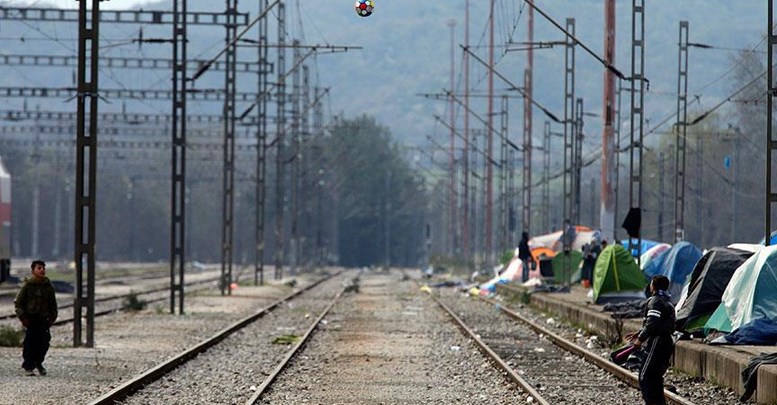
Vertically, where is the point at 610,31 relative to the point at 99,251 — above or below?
above

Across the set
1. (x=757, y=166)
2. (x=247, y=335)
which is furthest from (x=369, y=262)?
(x=247, y=335)

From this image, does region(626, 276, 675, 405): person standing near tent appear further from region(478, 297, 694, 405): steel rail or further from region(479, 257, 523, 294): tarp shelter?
region(479, 257, 523, 294): tarp shelter

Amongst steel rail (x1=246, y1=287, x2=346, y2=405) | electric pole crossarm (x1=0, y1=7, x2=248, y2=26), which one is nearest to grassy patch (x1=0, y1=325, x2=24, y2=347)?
steel rail (x1=246, y1=287, x2=346, y2=405)

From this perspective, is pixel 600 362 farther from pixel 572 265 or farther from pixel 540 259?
pixel 540 259

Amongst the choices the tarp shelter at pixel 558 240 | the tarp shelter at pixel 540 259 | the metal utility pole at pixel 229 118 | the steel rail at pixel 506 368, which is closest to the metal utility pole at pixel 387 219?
the tarp shelter at pixel 558 240

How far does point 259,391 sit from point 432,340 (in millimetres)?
12028

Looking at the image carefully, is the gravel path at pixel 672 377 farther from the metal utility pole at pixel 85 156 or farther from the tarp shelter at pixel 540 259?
the tarp shelter at pixel 540 259

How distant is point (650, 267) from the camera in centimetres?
4288

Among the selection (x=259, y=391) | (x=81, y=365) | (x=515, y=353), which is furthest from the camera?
(x=515, y=353)

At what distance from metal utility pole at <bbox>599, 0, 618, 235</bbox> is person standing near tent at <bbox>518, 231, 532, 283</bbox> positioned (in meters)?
11.7

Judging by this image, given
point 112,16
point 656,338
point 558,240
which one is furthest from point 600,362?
point 558,240

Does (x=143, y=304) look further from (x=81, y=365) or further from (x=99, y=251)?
(x=99, y=251)

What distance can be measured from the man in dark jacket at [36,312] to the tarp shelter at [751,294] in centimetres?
982

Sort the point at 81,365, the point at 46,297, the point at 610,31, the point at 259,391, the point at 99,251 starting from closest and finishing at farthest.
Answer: the point at 259,391 → the point at 46,297 → the point at 81,365 → the point at 610,31 → the point at 99,251
